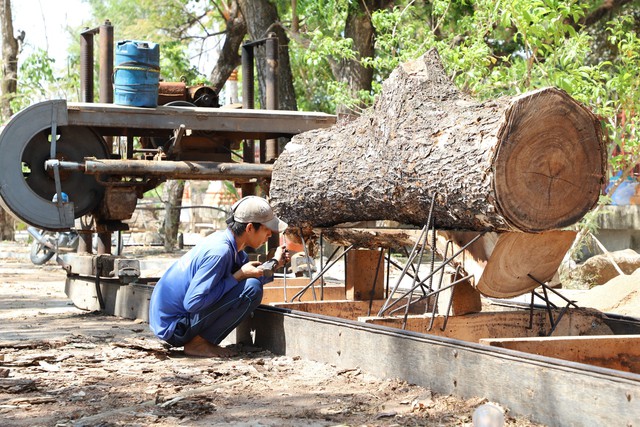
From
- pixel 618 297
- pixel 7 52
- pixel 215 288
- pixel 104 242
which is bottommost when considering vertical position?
pixel 618 297

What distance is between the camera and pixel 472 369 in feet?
15.6

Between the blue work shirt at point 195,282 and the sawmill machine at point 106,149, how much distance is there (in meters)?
2.59

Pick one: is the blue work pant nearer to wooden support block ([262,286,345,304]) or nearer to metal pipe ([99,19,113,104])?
wooden support block ([262,286,345,304])

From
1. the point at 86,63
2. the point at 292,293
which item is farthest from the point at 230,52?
the point at 292,293

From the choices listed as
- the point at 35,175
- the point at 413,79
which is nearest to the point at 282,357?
the point at 413,79

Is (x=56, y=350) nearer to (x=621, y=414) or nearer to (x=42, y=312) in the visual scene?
(x=42, y=312)

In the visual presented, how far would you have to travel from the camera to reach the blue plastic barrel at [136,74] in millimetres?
8836

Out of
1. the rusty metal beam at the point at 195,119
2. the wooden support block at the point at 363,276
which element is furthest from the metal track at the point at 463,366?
the rusty metal beam at the point at 195,119

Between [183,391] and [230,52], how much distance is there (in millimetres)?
14177

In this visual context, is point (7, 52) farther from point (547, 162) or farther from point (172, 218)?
point (547, 162)

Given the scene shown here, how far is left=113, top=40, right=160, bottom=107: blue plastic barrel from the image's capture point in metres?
8.84

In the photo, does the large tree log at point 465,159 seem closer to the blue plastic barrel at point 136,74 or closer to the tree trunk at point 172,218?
the blue plastic barrel at point 136,74

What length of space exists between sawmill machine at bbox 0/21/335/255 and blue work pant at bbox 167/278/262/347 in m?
2.75

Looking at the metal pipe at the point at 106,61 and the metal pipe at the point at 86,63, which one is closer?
the metal pipe at the point at 106,61
